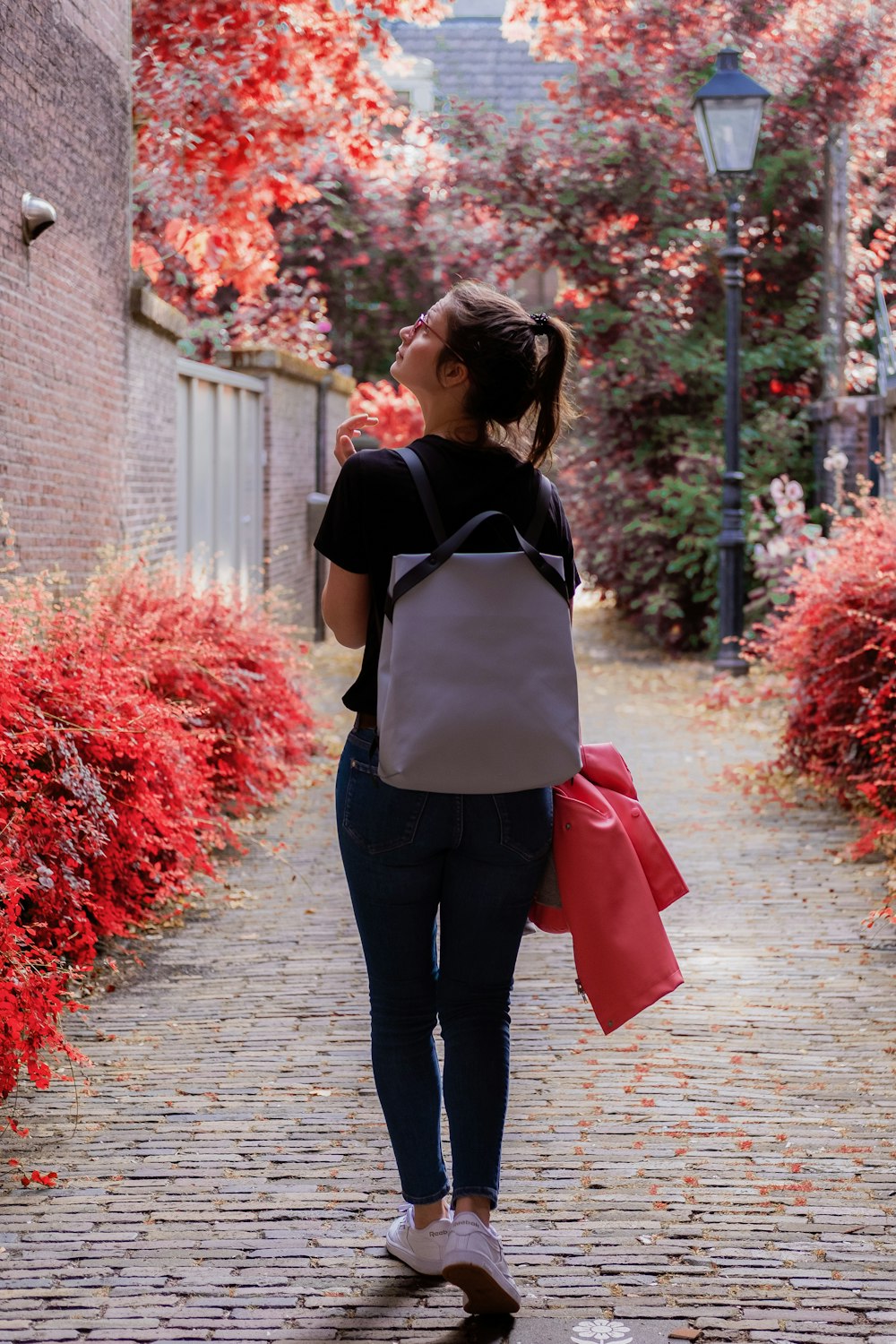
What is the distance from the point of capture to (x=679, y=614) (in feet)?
47.0

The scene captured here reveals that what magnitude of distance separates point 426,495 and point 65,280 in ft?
18.2

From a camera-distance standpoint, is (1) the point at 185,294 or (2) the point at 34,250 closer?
(2) the point at 34,250

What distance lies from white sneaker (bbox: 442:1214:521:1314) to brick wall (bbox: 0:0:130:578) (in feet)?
15.4

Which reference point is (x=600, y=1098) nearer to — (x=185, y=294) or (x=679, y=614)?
(x=679, y=614)

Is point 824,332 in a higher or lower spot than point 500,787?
higher

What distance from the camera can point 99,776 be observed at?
518 cm

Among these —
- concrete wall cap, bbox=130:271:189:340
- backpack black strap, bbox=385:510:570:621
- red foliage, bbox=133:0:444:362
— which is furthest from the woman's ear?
red foliage, bbox=133:0:444:362

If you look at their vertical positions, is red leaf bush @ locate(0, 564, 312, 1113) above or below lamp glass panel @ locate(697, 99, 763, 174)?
below

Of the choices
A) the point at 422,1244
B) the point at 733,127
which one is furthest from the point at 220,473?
the point at 422,1244

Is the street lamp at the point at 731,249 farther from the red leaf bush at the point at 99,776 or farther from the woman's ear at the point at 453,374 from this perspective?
the woman's ear at the point at 453,374

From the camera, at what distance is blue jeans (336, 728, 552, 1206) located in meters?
2.68

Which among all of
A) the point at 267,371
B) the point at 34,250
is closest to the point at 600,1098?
the point at 34,250

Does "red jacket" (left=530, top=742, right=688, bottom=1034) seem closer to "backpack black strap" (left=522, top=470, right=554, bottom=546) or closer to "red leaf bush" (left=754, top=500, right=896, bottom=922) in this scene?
"backpack black strap" (left=522, top=470, right=554, bottom=546)

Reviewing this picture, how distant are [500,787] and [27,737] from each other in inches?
98.6
